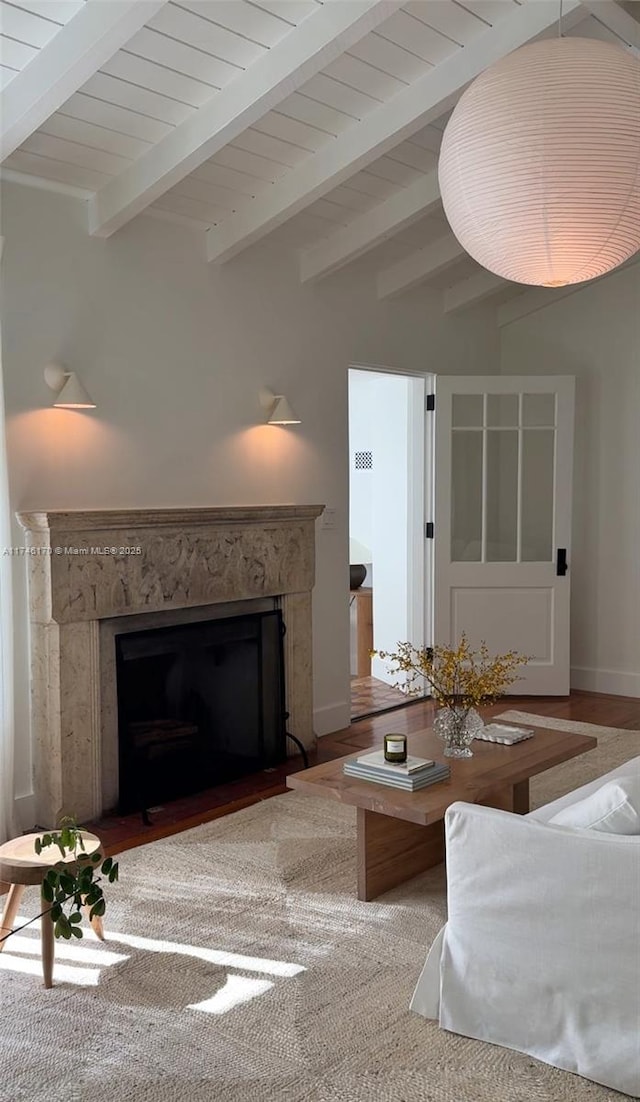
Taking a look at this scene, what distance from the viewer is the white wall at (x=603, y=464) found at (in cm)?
630

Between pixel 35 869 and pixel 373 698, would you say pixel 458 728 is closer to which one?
pixel 35 869

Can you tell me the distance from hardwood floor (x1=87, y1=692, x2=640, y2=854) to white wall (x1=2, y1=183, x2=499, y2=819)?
0.30 m

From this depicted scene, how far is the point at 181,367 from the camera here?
4508 millimetres

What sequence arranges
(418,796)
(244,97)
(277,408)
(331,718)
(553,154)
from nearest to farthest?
(553,154)
(418,796)
(244,97)
(277,408)
(331,718)

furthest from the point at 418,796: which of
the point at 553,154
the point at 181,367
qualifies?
the point at 181,367

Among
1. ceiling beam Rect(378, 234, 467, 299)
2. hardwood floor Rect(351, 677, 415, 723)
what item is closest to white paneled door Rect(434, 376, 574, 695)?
hardwood floor Rect(351, 677, 415, 723)

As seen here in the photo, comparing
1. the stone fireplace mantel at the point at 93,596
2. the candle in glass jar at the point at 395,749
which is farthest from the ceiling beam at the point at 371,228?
the candle in glass jar at the point at 395,749

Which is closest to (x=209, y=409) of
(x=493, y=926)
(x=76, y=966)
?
(x=76, y=966)

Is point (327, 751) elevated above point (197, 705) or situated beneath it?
situated beneath

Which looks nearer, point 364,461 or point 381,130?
point 381,130

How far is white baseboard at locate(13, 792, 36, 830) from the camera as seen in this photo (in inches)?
153

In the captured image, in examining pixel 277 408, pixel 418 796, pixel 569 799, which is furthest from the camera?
pixel 277 408

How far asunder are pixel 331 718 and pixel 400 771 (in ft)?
7.66

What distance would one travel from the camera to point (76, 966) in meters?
2.82
